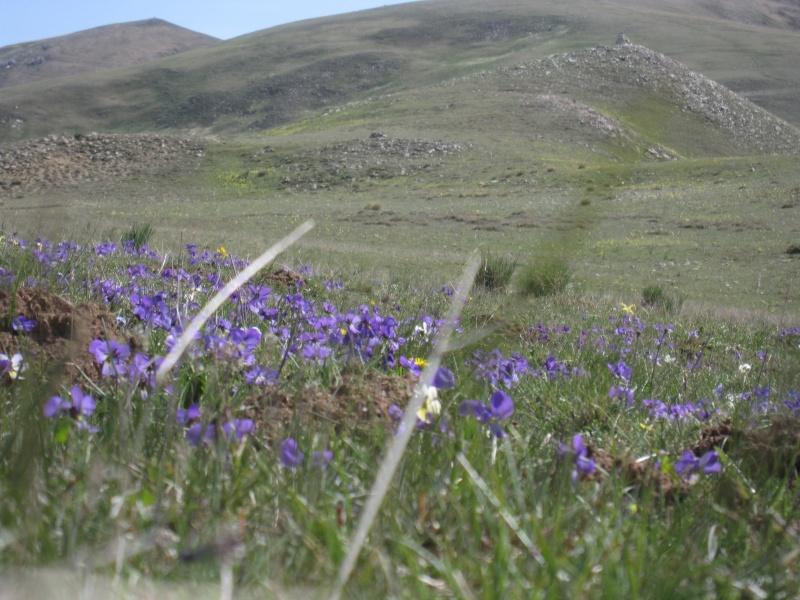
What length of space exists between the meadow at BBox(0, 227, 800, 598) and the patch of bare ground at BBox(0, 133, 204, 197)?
120 feet

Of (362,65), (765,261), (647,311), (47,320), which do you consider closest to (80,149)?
(765,261)

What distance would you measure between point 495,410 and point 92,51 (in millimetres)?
195422

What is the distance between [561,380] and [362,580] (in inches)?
71.9

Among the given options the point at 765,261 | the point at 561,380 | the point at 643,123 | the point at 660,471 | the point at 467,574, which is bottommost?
the point at 765,261

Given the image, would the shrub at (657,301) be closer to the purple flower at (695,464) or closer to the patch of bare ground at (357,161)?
the purple flower at (695,464)

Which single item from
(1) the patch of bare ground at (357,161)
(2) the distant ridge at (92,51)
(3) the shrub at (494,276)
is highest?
(2) the distant ridge at (92,51)

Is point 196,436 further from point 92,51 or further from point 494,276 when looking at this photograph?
point 92,51

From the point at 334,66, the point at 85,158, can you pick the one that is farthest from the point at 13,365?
the point at 334,66

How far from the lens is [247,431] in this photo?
51.6 inches

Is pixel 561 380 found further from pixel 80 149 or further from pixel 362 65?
pixel 362 65

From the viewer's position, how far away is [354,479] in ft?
4.33

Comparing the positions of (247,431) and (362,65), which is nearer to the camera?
(247,431)

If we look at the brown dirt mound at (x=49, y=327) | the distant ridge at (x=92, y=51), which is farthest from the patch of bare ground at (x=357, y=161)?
the distant ridge at (x=92, y=51)

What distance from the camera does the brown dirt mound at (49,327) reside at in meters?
1.93
